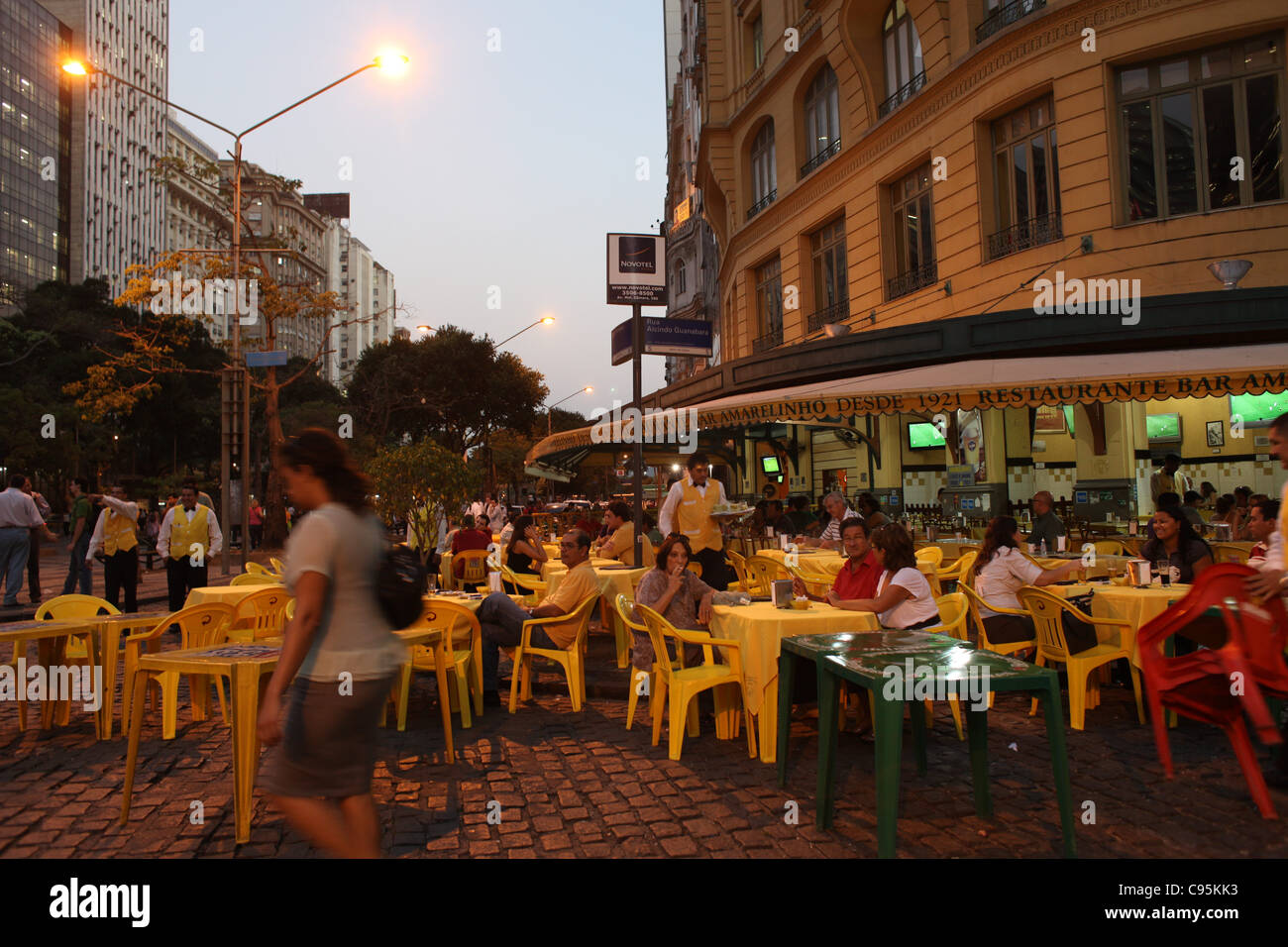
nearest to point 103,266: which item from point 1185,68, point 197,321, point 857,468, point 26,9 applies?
point 26,9

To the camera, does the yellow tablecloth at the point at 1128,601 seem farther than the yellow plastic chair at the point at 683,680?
Yes

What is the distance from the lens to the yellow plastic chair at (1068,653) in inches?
219

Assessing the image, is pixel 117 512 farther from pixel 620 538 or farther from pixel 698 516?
pixel 698 516

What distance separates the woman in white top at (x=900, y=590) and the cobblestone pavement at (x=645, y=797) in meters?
0.78

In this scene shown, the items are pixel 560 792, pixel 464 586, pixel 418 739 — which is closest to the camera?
pixel 560 792

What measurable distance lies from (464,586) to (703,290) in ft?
144

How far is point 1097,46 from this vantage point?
A: 13484mm

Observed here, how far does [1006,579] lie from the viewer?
6.39m

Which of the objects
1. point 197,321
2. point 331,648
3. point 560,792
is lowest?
point 560,792

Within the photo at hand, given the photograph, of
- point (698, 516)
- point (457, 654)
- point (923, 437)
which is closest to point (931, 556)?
point (698, 516)

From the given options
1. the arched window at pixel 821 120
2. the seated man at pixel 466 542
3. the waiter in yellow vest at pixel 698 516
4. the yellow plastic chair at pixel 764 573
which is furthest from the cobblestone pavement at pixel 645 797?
the arched window at pixel 821 120

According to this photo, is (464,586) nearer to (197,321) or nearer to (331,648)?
(331,648)

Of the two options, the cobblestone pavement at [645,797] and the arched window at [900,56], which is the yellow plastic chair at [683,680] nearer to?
the cobblestone pavement at [645,797]

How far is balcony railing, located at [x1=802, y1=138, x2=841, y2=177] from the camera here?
2039 cm
